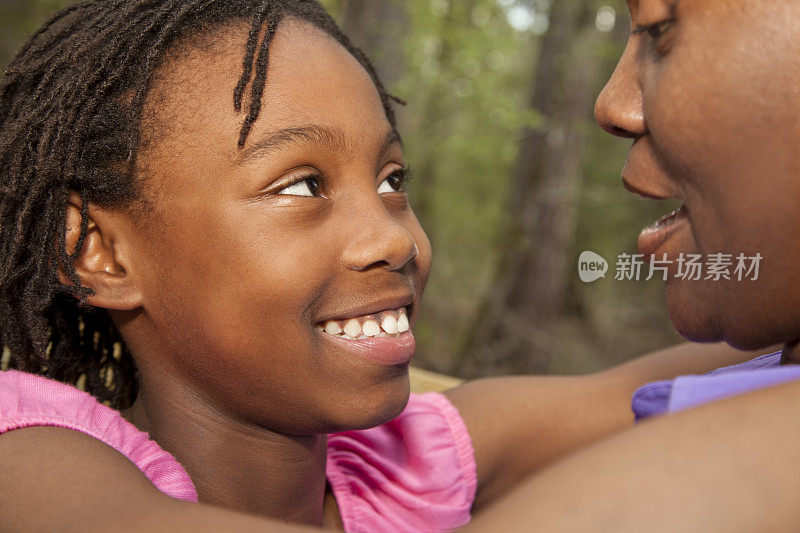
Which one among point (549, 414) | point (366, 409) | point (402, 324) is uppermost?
point (402, 324)

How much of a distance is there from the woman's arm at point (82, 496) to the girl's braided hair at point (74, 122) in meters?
0.46

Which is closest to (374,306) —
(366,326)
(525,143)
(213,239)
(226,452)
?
(366,326)

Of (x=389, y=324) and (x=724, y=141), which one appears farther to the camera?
(x=389, y=324)

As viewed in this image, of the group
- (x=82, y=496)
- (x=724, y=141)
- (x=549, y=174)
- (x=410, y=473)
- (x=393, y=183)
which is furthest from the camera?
(x=549, y=174)

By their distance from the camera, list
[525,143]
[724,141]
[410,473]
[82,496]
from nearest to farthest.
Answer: [82,496] < [724,141] < [410,473] < [525,143]

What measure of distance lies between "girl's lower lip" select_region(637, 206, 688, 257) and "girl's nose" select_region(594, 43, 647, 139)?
0.17 meters

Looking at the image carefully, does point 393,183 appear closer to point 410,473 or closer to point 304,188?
point 304,188

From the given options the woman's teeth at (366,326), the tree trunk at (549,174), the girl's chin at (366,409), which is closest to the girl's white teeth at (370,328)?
the woman's teeth at (366,326)

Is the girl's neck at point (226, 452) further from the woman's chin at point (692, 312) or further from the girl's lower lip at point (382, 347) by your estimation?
the woman's chin at point (692, 312)

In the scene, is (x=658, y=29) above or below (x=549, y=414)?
above

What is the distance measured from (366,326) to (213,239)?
363mm

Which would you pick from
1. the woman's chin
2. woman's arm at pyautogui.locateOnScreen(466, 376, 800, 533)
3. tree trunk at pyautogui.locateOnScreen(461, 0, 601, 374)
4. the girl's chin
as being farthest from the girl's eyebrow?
tree trunk at pyautogui.locateOnScreen(461, 0, 601, 374)

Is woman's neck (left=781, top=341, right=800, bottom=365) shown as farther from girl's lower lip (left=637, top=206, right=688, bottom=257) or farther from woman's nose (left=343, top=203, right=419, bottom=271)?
woman's nose (left=343, top=203, right=419, bottom=271)

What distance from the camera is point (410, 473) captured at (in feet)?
6.12
